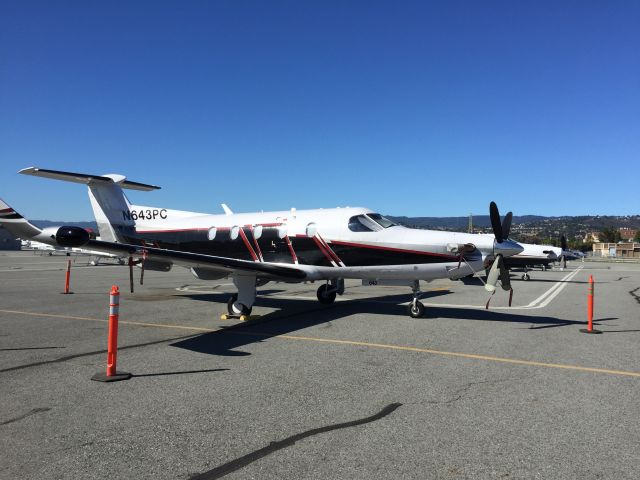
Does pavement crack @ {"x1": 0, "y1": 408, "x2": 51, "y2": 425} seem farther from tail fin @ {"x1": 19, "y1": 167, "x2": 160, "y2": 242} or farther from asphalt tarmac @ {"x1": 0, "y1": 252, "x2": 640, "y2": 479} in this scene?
tail fin @ {"x1": 19, "y1": 167, "x2": 160, "y2": 242}

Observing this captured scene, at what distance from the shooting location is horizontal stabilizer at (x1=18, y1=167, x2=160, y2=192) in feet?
44.8

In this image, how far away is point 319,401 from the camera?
5488 millimetres

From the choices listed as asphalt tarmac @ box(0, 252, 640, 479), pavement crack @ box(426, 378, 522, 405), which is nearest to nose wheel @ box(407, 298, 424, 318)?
asphalt tarmac @ box(0, 252, 640, 479)

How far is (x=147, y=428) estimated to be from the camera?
461 cm

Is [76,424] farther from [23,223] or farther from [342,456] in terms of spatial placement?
[23,223]

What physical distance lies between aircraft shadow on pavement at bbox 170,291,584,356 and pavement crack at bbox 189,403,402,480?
11.5 ft

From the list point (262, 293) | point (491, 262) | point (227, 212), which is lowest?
point (262, 293)

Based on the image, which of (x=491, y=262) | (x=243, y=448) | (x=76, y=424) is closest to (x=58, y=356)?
(x=76, y=424)

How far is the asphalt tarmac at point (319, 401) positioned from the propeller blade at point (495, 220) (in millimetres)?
2192

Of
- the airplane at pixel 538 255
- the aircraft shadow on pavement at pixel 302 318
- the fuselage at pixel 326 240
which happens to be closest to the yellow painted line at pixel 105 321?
the aircraft shadow on pavement at pixel 302 318

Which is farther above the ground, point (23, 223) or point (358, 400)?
point (23, 223)

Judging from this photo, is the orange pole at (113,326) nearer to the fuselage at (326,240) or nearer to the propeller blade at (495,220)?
the fuselage at (326,240)

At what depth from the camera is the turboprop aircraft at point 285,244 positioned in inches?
408

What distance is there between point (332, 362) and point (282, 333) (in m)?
2.74
